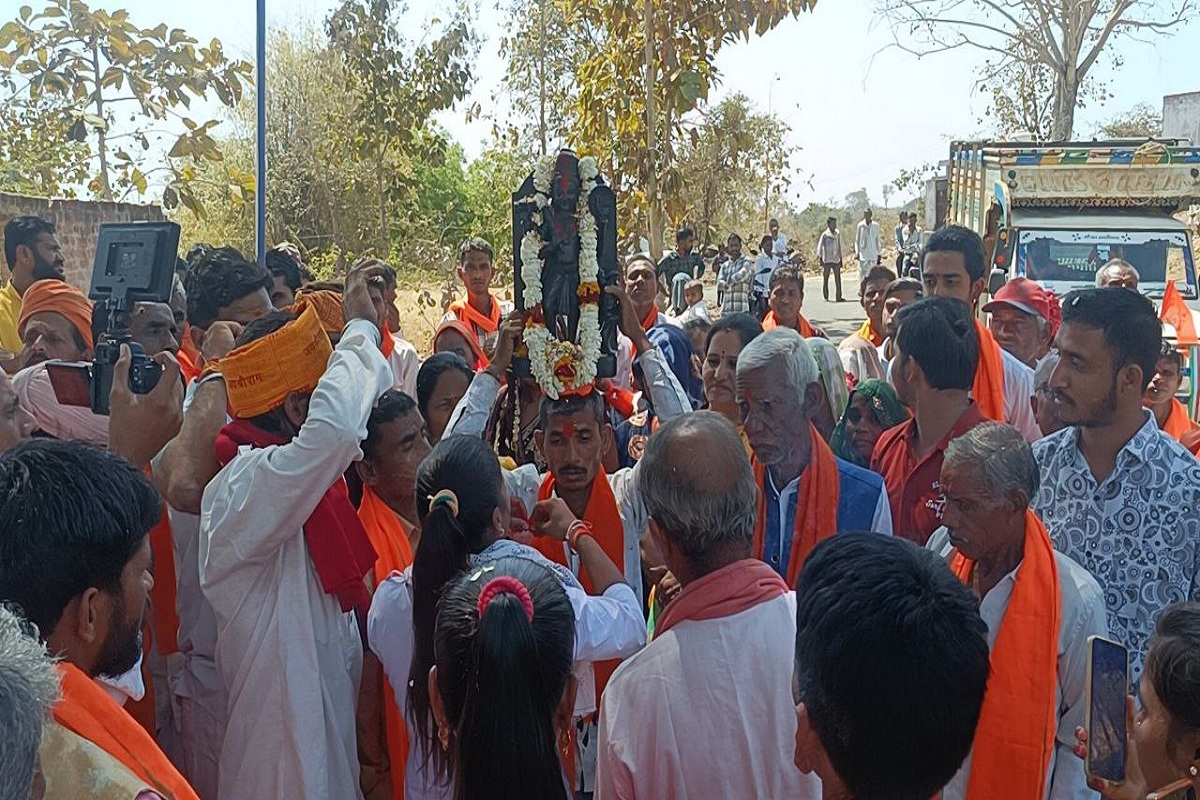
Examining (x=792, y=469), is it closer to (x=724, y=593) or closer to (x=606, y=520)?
(x=606, y=520)

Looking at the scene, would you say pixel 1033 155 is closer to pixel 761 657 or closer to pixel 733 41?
pixel 733 41

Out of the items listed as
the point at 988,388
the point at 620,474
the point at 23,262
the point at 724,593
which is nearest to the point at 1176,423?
the point at 988,388

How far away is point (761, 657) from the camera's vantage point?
8.03 ft

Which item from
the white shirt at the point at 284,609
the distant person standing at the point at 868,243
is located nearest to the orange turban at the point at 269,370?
the white shirt at the point at 284,609

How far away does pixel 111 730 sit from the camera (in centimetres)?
204

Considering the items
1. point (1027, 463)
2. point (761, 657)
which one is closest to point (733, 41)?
point (1027, 463)

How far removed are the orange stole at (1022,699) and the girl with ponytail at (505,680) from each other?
1228 mm

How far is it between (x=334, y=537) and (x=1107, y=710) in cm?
206

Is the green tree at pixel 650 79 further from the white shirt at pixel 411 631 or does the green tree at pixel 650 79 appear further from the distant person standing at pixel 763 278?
the white shirt at pixel 411 631

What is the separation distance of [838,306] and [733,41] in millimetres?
16118

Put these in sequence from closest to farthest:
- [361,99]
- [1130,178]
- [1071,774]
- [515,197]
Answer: [1071,774]
[515,197]
[361,99]
[1130,178]

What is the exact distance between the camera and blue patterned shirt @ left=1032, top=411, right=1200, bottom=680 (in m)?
3.23

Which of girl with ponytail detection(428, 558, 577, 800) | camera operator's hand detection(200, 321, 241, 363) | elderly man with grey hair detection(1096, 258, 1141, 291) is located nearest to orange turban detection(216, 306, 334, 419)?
camera operator's hand detection(200, 321, 241, 363)

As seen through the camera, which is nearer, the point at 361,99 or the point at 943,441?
the point at 943,441
